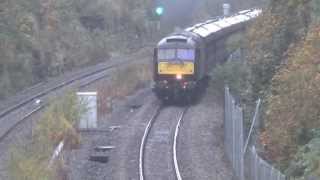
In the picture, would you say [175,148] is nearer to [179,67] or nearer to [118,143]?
[118,143]

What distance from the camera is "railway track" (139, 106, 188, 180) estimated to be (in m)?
21.5

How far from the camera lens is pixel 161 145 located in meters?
25.2

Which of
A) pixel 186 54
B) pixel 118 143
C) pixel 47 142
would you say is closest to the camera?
pixel 47 142

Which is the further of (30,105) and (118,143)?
(30,105)

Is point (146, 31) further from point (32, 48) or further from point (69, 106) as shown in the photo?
point (69, 106)

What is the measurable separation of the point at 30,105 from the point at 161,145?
28.0 feet

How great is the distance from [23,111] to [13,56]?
287 inches

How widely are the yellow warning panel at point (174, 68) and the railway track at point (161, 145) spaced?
1.61 metres

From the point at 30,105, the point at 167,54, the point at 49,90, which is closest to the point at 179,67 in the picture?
the point at 167,54

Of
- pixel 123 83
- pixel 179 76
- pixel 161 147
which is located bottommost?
pixel 161 147

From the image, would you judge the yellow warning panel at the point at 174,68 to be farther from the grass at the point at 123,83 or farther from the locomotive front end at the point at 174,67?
the grass at the point at 123,83

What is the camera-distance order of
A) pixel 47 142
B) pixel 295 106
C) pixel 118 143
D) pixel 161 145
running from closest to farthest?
pixel 295 106, pixel 47 142, pixel 161 145, pixel 118 143

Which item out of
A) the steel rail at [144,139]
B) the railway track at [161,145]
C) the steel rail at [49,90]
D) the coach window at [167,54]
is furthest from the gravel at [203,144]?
the steel rail at [49,90]

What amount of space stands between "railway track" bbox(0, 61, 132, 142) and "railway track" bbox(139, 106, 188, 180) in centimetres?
444
